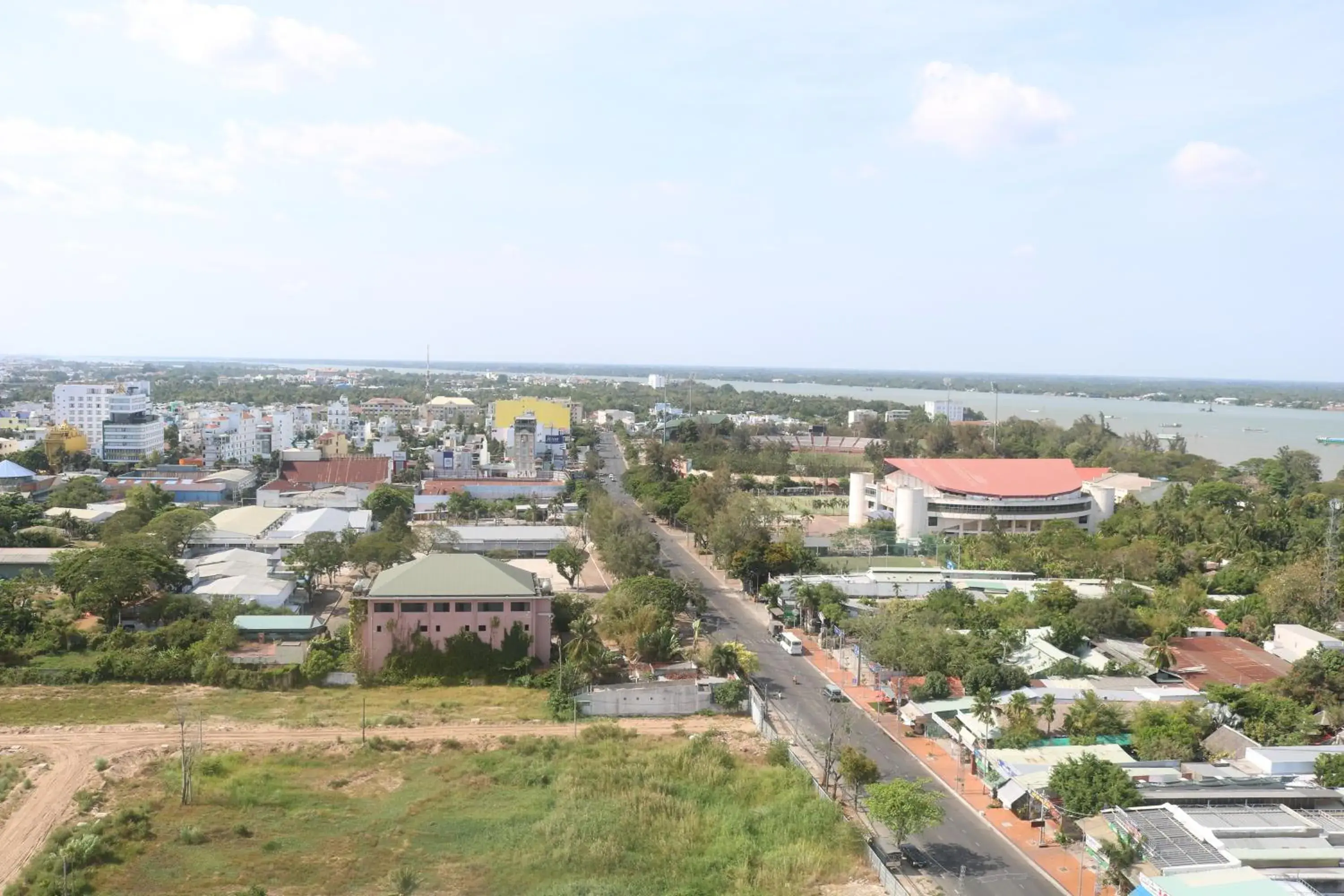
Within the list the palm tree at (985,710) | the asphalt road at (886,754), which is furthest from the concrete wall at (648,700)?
the palm tree at (985,710)

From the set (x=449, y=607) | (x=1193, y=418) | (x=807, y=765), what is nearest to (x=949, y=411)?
(x=1193, y=418)

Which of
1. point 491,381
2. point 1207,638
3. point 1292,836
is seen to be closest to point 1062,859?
point 1292,836

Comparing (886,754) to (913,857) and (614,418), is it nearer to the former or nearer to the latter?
(913,857)

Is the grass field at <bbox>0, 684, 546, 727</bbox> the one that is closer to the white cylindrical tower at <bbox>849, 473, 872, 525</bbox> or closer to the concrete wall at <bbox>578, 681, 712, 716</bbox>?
the concrete wall at <bbox>578, 681, 712, 716</bbox>

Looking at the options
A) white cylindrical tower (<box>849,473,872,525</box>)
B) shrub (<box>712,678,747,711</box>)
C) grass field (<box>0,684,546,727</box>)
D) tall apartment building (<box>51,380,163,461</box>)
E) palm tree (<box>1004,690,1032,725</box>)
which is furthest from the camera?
tall apartment building (<box>51,380,163,461</box>)

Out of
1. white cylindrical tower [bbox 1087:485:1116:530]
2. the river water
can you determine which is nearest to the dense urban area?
white cylindrical tower [bbox 1087:485:1116:530]

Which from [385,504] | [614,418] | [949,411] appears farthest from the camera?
A: [949,411]

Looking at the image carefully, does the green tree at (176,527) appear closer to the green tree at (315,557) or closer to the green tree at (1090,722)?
the green tree at (315,557)
